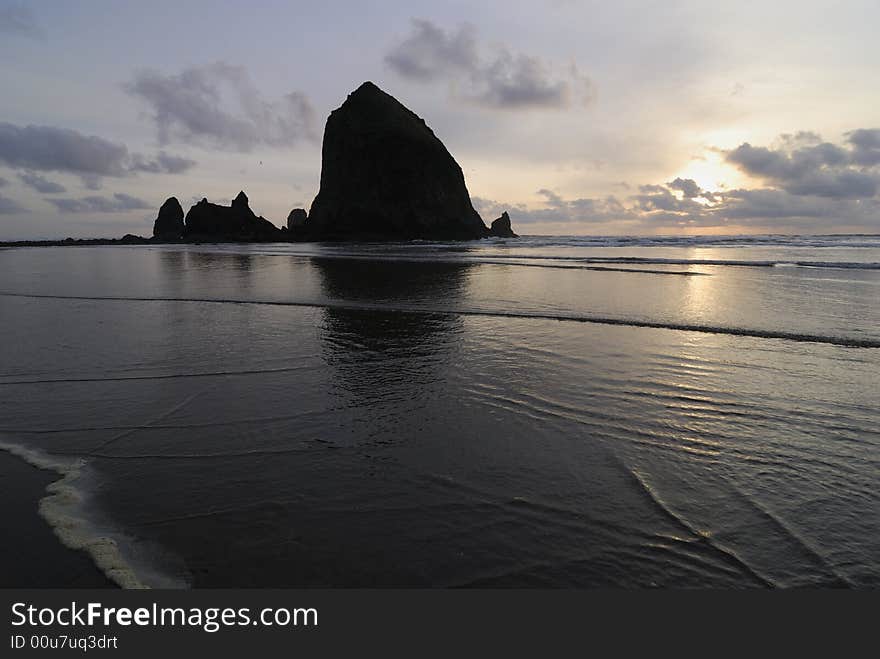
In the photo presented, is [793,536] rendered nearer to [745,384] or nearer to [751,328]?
[745,384]

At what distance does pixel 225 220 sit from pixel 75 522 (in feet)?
372

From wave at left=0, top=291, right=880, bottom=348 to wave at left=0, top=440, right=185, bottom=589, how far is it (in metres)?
8.08

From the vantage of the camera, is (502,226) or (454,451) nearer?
(454,451)

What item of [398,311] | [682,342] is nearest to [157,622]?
[682,342]

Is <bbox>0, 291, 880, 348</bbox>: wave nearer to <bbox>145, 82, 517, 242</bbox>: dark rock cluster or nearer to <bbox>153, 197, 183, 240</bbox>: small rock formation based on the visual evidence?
<bbox>145, 82, 517, 242</bbox>: dark rock cluster

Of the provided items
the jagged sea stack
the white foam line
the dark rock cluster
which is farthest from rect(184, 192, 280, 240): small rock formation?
the white foam line

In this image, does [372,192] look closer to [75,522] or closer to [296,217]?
[296,217]

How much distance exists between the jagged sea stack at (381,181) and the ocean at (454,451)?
288 feet

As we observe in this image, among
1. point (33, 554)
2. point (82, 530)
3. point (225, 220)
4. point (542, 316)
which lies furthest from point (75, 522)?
point (225, 220)

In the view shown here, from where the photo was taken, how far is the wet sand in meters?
2.55

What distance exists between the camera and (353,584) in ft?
8.37

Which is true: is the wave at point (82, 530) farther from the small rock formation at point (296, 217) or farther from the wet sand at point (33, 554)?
the small rock formation at point (296, 217)

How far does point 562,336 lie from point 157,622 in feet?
24.1

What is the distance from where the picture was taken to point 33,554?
274cm
